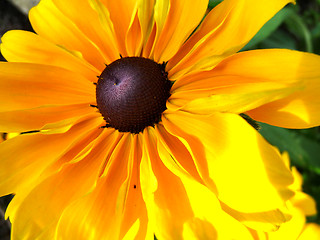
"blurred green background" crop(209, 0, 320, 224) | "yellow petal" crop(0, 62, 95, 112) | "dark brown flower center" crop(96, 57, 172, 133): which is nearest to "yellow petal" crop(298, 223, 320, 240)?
"blurred green background" crop(209, 0, 320, 224)

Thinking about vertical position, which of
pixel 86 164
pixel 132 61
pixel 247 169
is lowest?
pixel 247 169

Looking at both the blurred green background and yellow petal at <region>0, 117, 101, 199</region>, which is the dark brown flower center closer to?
yellow petal at <region>0, 117, 101, 199</region>

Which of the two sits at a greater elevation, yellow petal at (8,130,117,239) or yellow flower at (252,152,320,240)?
yellow petal at (8,130,117,239)

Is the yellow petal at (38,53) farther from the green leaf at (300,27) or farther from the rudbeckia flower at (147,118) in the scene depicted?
the green leaf at (300,27)

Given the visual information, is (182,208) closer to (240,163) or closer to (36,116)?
(240,163)

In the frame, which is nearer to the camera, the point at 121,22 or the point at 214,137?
the point at 214,137

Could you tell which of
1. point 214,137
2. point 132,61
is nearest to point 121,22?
point 132,61

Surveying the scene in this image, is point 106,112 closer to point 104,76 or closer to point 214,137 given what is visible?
point 104,76

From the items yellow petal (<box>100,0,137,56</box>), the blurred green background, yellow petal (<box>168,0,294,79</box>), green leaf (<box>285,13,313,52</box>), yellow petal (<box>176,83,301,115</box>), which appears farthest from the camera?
green leaf (<box>285,13,313,52</box>)
